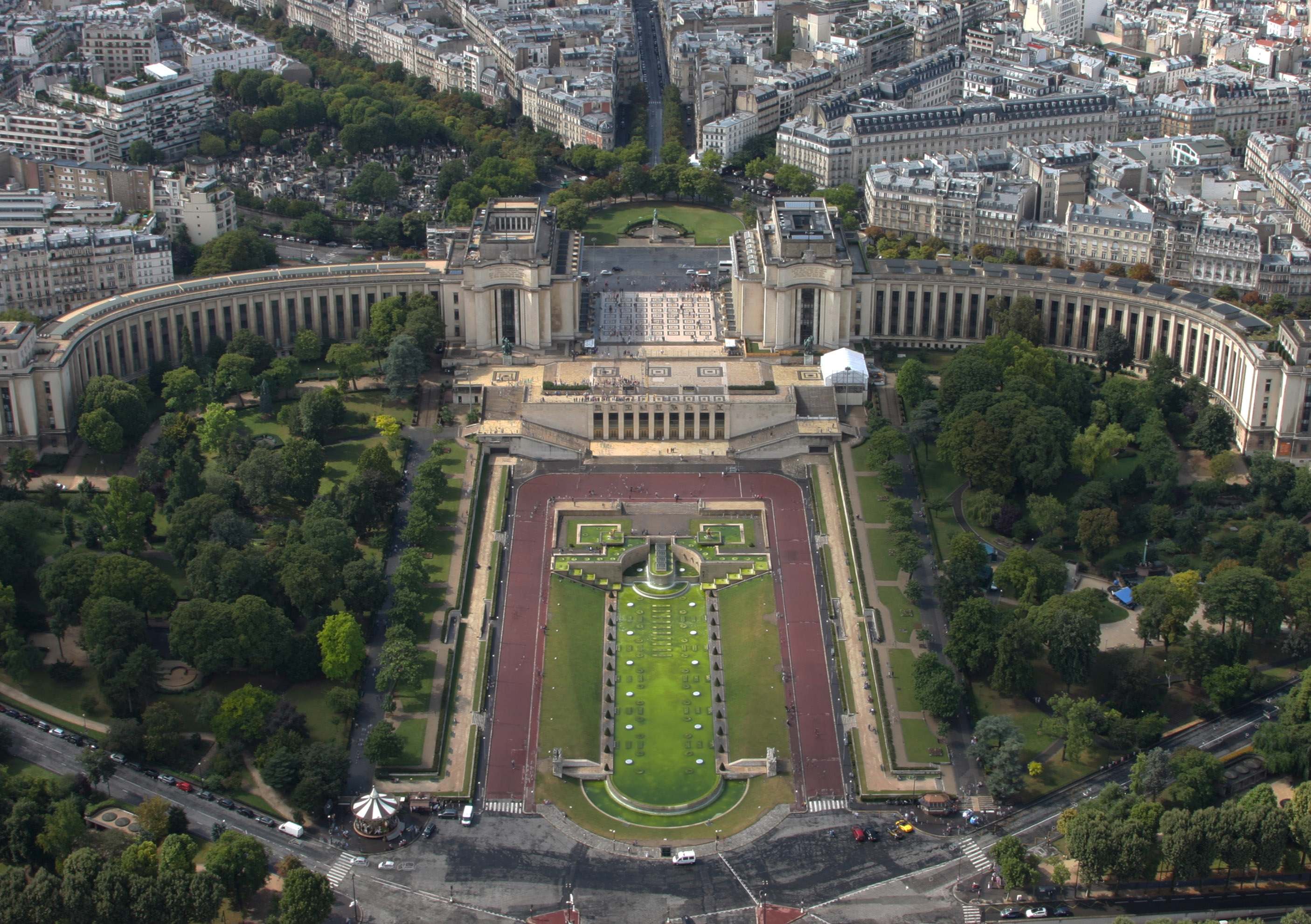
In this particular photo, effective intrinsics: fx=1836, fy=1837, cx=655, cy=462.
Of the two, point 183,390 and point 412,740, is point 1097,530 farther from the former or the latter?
point 183,390

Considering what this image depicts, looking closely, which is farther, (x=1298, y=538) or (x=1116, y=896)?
(x=1298, y=538)

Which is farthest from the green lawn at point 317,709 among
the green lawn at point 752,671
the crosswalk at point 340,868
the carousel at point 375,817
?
the green lawn at point 752,671

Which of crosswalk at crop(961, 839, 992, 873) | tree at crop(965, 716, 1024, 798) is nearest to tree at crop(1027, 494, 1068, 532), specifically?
tree at crop(965, 716, 1024, 798)

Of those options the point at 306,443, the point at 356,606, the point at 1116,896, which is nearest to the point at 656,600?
the point at 356,606

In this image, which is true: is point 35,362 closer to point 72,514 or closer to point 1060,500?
point 72,514

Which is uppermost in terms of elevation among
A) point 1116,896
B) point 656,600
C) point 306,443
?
point 306,443

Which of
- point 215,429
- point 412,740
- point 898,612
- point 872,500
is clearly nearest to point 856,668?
point 898,612
